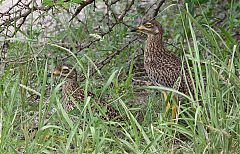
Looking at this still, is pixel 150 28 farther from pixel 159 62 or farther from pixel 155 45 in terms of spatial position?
pixel 159 62

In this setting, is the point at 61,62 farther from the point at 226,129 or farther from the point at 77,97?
the point at 226,129

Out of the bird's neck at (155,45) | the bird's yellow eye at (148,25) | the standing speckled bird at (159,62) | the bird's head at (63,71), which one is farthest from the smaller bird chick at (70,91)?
the bird's yellow eye at (148,25)

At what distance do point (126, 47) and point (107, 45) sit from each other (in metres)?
0.19

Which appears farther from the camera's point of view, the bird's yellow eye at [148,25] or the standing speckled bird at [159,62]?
the bird's yellow eye at [148,25]

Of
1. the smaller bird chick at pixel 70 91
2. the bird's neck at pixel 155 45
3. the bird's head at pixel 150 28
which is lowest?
the smaller bird chick at pixel 70 91

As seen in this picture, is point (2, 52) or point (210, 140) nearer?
point (210, 140)

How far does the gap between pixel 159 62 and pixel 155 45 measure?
10.2 inches

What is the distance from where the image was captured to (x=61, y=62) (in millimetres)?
6688

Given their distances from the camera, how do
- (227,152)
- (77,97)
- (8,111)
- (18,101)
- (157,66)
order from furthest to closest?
1. (157,66)
2. (77,97)
3. (18,101)
4. (8,111)
5. (227,152)

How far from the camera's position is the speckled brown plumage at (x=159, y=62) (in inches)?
254

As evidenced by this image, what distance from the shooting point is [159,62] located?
6.65m

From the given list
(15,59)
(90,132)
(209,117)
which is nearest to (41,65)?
(15,59)

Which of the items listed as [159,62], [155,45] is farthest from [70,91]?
[155,45]

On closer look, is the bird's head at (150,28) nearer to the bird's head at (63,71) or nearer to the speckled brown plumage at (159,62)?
the speckled brown plumage at (159,62)
